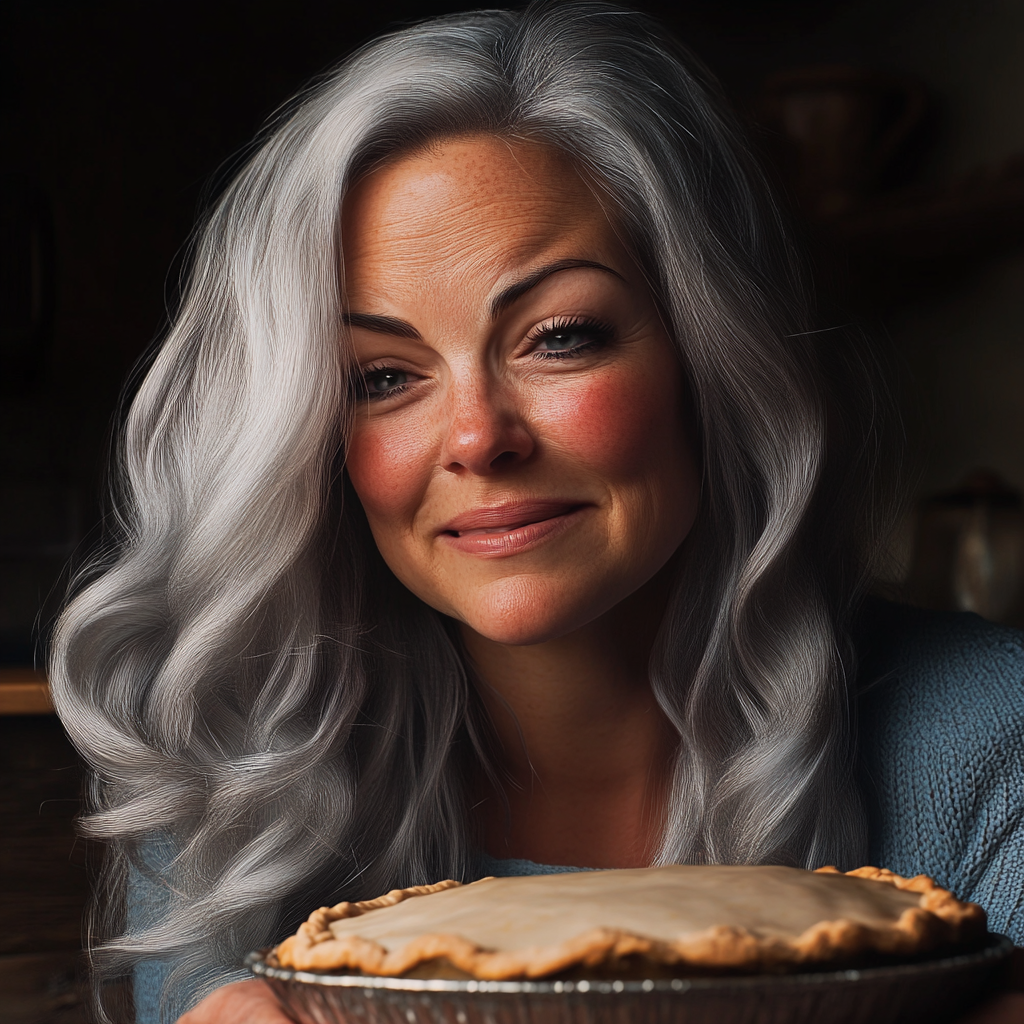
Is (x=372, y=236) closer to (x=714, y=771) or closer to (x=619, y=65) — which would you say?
(x=619, y=65)

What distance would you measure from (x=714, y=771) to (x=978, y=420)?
56.7 inches

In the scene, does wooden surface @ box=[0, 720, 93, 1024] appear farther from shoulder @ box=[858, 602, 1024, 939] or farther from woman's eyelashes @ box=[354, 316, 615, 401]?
shoulder @ box=[858, 602, 1024, 939]

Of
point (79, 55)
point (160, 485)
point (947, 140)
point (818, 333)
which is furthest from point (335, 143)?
point (947, 140)

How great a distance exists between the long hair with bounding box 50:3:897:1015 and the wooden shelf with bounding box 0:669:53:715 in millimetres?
335

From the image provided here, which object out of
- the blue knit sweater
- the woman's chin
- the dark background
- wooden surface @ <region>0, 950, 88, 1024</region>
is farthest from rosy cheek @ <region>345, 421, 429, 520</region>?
the dark background

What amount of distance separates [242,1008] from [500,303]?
548 millimetres

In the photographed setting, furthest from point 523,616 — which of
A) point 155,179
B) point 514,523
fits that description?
point 155,179

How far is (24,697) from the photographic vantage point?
4.83 ft

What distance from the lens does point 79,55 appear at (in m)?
2.05

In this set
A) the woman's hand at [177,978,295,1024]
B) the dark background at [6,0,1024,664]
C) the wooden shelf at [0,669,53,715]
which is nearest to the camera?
the woman's hand at [177,978,295,1024]

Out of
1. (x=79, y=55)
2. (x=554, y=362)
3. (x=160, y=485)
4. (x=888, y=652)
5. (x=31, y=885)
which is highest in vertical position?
(x=79, y=55)

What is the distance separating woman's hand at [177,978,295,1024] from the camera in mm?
587

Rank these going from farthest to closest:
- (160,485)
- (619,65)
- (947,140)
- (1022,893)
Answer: (947,140)
(160,485)
(619,65)
(1022,893)

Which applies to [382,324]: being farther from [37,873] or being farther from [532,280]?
[37,873]
